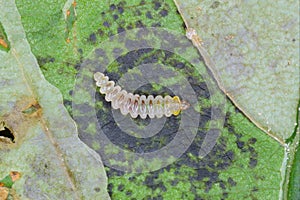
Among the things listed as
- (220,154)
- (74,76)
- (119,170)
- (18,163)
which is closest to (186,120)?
(220,154)

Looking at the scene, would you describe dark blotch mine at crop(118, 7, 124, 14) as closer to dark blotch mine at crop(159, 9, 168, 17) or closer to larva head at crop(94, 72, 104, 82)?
dark blotch mine at crop(159, 9, 168, 17)

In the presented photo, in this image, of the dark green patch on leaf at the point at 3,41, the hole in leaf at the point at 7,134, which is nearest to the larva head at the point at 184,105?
the hole in leaf at the point at 7,134

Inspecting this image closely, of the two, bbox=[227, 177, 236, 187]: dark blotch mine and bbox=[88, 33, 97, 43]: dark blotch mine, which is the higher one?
Result: bbox=[88, 33, 97, 43]: dark blotch mine

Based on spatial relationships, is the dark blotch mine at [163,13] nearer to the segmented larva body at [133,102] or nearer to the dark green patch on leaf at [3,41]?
the segmented larva body at [133,102]

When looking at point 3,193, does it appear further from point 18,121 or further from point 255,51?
point 255,51

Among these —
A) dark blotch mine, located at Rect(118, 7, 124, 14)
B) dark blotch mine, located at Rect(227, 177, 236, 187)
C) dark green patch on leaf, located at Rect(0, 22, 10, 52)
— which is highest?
dark green patch on leaf, located at Rect(0, 22, 10, 52)

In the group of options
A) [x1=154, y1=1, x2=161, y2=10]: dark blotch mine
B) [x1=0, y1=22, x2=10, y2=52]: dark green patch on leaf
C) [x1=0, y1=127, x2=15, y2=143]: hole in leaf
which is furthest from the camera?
[x1=154, y1=1, x2=161, y2=10]: dark blotch mine

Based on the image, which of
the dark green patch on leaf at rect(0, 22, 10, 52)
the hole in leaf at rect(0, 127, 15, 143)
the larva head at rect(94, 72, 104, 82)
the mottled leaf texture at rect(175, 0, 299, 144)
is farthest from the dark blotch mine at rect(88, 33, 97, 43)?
the hole in leaf at rect(0, 127, 15, 143)

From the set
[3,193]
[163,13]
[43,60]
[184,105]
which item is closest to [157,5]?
[163,13]
